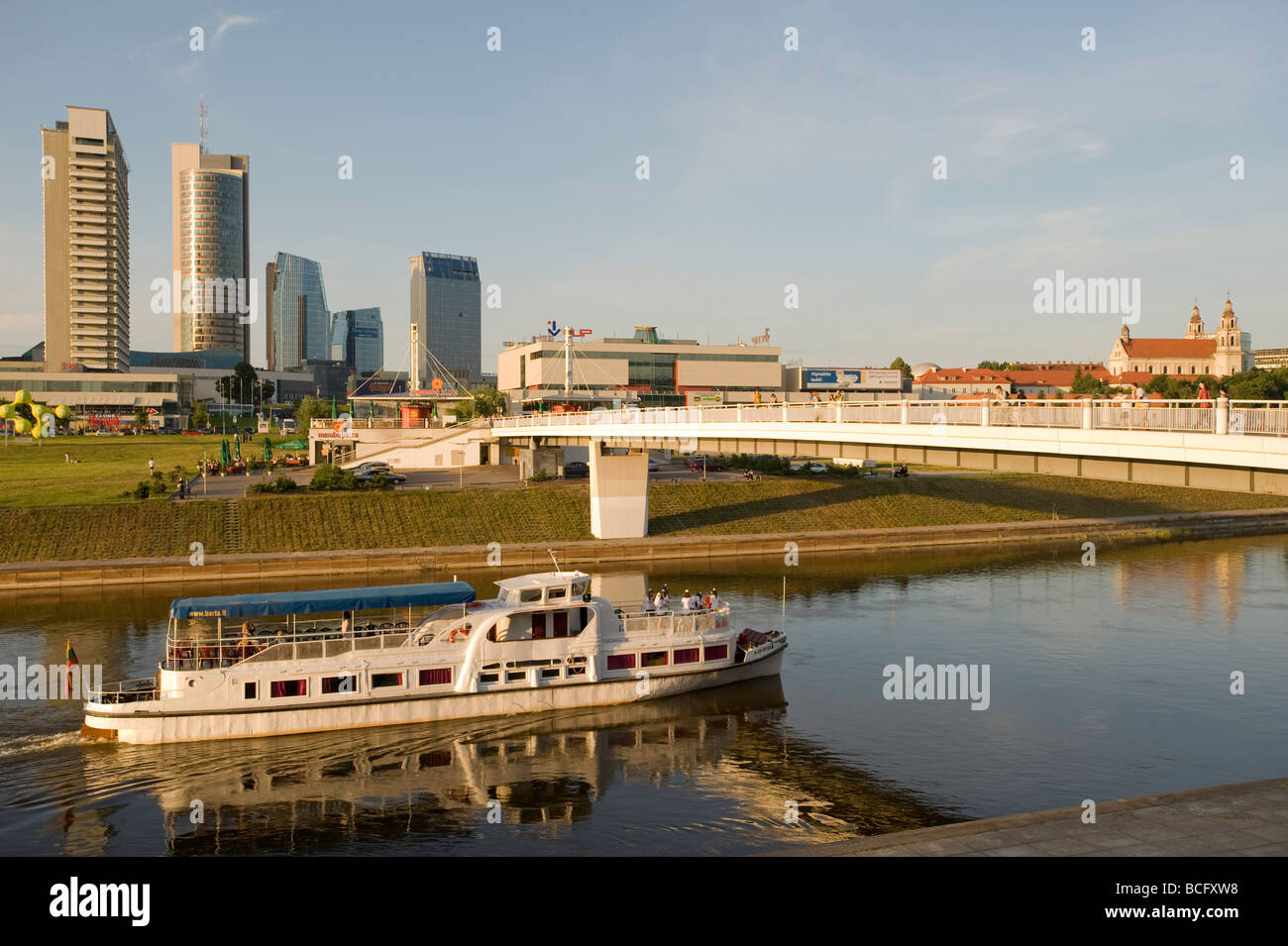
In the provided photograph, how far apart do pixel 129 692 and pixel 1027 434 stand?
28222mm

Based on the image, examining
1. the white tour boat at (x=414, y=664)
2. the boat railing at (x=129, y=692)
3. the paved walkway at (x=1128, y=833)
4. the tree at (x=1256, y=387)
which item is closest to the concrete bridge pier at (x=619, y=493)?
the white tour boat at (x=414, y=664)

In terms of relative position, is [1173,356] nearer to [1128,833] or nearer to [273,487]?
[273,487]

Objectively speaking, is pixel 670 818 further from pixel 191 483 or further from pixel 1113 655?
pixel 191 483

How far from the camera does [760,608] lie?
45.1 meters

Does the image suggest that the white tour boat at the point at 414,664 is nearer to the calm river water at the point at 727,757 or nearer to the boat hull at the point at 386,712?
the boat hull at the point at 386,712

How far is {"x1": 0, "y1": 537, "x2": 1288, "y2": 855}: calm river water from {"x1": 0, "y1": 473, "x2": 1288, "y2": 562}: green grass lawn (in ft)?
52.6

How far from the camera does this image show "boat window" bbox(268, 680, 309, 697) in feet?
97.9

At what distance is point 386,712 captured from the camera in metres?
30.5

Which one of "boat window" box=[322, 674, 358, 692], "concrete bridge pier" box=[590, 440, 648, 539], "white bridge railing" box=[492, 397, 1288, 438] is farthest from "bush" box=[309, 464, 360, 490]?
"boat window" box=[322, 674, 358, 692]

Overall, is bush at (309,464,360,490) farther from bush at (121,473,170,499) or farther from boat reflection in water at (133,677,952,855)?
boat reflection in water at (133,677,952,855)

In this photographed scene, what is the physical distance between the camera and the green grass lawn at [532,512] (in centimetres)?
5703

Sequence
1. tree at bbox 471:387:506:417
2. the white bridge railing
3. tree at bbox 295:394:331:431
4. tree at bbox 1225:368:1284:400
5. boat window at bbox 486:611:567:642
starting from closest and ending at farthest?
the white bridge railing < boat window at bbox 486:611:567:642 < tree at bbox 1225:368:1284:400 < tree at bbox 471:387:506:417 < tree at bbox 295:394:331:431

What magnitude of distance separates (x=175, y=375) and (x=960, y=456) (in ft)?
620

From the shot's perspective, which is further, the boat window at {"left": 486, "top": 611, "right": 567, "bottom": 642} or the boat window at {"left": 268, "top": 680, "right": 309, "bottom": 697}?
the boat window at {"left": 486, "top": 611, "right": 567, "bottom": 642}
